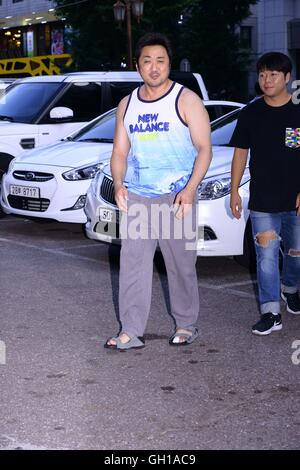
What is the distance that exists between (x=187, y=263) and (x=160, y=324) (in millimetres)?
893

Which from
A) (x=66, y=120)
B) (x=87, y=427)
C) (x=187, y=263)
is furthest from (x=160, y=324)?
(x=66, y=120)

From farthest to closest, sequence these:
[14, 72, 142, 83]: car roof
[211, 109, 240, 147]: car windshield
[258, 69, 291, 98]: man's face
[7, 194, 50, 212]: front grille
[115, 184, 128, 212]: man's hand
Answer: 1. [14, 72, 142, 83]: car roof
2. [7, 194, 50, 212]: front grille
3. [211, 109, 240, 147]: car windshield
4. [258, 69, 291, 98]: man's face
5. [115, 184, 128, 212]: man's hand

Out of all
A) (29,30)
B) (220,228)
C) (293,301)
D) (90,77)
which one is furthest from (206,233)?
(29,30)

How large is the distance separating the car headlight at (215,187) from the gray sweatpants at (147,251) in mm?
2184

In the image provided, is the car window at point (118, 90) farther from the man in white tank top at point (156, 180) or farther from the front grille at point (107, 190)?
the man in white tank top at point (156, 180)

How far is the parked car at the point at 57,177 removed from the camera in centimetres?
991

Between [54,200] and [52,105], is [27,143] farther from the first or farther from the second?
[54,200]

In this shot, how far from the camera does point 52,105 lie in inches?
484

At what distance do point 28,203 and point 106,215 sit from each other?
2.18 m

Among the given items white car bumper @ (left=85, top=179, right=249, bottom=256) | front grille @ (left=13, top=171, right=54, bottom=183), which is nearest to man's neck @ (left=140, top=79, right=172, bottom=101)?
white car bumper @ (left=85, top=179, right=249, bottom=256)

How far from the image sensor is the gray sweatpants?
551cm

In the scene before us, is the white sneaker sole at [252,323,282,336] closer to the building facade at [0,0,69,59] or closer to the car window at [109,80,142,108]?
the car window at [109,80,142,108]

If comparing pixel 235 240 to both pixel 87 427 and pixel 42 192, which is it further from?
pixel 87 427

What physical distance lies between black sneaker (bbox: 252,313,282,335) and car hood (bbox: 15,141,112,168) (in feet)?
13.7
